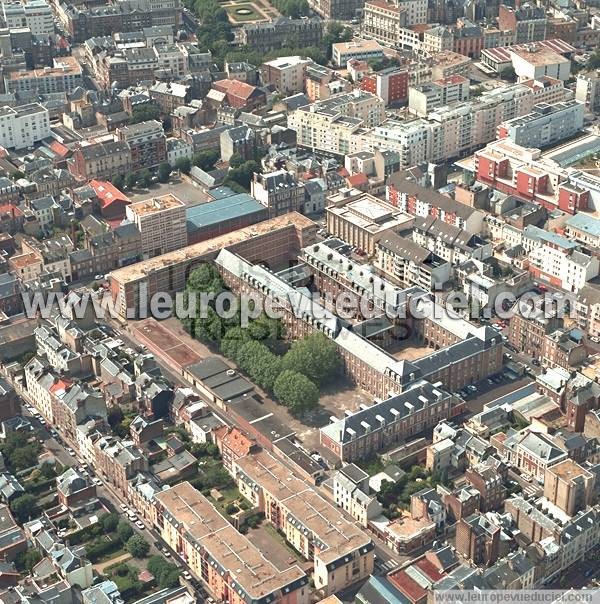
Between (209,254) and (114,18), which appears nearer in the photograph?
(209,254)

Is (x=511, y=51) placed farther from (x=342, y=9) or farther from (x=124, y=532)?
(x=124, y=532)

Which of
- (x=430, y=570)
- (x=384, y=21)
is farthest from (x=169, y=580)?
(x=384, y=21)

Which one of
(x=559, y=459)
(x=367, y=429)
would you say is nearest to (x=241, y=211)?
(x=367, y=429)

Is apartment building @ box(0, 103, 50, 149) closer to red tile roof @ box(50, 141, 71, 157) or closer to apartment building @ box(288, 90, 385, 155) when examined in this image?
red tile roof @ box(50, 141, 71, 157)

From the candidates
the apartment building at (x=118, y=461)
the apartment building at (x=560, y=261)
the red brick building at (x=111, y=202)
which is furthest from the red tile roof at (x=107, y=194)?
the apartment building at (x=560, y=261)

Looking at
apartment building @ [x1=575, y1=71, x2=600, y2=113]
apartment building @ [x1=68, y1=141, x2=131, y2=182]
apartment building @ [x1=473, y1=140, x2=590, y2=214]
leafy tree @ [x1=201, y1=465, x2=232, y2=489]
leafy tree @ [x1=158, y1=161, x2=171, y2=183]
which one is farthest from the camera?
apartment building @ [x1=575, y1=71, x2=600, y2=113]

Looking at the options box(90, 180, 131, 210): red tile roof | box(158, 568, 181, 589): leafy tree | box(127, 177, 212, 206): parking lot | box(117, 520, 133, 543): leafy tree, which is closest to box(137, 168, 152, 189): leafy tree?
box(127, 177, 212, 206): parking lot
